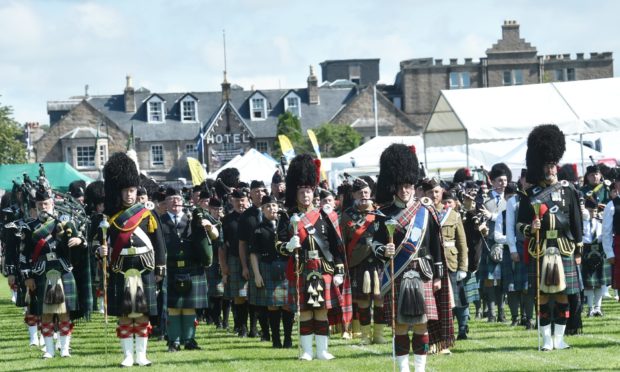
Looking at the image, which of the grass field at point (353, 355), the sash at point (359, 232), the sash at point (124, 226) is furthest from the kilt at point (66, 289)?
the sash at point (359, 232)

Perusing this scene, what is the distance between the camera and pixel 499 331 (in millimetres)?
15633

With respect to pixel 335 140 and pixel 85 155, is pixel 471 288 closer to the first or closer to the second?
pixel 335 140

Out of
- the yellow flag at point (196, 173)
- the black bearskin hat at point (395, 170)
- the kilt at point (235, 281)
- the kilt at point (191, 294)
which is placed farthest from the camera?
the yellow flag at point (196, 173)

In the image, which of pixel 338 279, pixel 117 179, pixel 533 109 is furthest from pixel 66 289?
pixel 533 109

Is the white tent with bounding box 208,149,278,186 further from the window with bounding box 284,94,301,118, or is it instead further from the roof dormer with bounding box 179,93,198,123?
the roof dormer with bounding box 179,93,198,123

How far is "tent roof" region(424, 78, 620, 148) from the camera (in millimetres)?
24031

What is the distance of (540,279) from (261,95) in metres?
79.0

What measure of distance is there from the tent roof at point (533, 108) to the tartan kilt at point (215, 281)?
8.22 metres

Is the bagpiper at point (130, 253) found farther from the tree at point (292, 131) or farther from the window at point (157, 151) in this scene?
the window at point (157, 151)

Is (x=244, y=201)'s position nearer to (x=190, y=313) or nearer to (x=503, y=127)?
(x=190, y=313)

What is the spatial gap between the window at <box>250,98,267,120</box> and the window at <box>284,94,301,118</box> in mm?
1650

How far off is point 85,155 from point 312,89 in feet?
55.1

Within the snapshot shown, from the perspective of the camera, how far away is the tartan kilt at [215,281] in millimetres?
17203

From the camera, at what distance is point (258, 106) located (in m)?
91.6
